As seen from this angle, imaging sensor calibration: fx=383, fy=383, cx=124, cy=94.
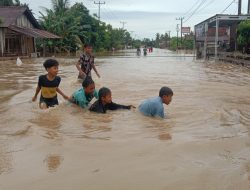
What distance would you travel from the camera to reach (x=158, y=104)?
6.10 m

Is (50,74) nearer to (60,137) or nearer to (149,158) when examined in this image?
(60,137)

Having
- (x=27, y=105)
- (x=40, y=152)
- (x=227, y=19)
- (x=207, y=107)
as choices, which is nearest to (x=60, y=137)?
(x=40, y=152)

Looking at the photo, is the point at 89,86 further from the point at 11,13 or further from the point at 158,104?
the point at 11,13

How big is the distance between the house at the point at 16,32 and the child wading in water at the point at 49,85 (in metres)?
24.0

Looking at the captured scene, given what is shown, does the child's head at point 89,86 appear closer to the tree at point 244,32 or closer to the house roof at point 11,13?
the tree at point 244,32

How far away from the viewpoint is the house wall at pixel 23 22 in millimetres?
33884

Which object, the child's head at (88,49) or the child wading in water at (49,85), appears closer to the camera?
the child wading in water at (49,85)

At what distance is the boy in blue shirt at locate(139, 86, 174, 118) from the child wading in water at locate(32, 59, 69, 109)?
4.88ft

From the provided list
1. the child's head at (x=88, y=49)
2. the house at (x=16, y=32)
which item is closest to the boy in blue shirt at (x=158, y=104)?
the child's head at (x=88, y=49)

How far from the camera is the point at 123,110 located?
267 inches

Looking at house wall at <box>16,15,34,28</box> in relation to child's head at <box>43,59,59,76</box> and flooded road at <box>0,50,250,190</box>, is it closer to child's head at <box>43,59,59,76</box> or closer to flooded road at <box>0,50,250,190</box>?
flooded road at <box>0,50,250,190</box>

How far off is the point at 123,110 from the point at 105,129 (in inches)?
42.6

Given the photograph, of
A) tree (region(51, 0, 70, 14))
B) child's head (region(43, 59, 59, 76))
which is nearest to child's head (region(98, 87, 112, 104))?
child's head (region(43, 59, 59, 76))

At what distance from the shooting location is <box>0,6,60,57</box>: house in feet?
101
